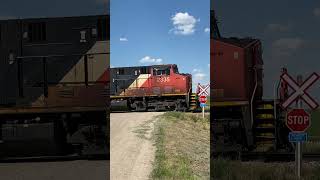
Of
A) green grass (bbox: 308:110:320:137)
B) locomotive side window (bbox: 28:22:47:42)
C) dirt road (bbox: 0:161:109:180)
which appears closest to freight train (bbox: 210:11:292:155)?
green grass (bbox: 308:110:320:137)

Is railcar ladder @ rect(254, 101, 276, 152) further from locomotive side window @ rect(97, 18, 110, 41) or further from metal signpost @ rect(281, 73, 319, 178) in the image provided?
locomotive side window @ rect(97, 18, 110, 41)

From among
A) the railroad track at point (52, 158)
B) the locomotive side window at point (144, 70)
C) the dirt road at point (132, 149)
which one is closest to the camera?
the dirt road at point (132, 149)

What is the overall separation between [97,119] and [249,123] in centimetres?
349

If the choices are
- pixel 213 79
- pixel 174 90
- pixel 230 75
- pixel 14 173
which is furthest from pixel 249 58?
pixel 174 90

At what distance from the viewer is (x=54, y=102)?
32.1ft

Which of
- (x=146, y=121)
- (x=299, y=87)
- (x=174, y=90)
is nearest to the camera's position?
(x=299, y=87)

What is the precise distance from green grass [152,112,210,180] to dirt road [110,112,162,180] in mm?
278

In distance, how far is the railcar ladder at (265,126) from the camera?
31.4 ft

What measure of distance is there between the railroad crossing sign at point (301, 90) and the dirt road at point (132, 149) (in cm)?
346

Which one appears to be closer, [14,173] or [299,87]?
[299,87]

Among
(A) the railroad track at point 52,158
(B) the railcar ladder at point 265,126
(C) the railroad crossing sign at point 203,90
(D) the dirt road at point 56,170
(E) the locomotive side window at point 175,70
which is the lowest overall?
(D) the dirt road at point 56,170

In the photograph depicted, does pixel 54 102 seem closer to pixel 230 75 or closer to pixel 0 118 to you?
pixel 0 118

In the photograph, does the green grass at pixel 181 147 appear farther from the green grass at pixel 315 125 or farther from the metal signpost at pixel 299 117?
the green grass at pixel 315 125

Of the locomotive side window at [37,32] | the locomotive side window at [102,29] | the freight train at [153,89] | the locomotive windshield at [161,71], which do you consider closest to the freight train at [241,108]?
the locomotive side window at [102,29]
